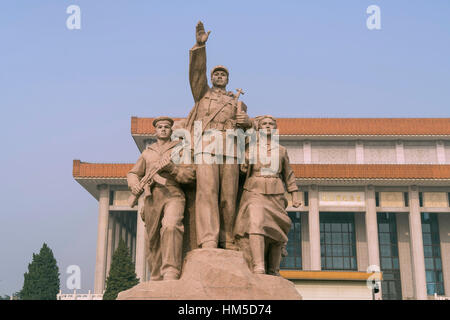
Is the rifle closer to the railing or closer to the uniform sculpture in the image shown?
the uniform sculpture

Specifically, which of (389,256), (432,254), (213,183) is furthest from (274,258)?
(432,254)

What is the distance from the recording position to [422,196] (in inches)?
1597

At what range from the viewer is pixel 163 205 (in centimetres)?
615

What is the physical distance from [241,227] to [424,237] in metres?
42.3

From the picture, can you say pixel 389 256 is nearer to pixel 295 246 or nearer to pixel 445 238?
pixel 445 238

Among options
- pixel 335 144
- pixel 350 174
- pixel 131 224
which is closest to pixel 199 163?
pixel 350 174

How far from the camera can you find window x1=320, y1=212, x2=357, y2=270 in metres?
43.8

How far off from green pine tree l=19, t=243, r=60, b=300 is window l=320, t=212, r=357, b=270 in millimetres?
21846

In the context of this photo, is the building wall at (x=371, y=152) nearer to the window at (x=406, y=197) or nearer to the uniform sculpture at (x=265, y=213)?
the window at (x=406, y=197)

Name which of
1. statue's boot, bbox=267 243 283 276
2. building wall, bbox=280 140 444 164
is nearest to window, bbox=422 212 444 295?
building wall, bbox=280 140 444 164

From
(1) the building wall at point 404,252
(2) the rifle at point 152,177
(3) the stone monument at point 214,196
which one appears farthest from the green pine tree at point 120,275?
(2) the rifle at point 152,177

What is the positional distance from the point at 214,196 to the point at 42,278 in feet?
113

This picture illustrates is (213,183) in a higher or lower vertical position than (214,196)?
higher

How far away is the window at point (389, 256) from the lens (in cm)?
4366
